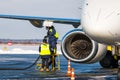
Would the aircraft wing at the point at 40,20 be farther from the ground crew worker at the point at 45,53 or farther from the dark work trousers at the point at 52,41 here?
the ground crew worker at the point at 45,53

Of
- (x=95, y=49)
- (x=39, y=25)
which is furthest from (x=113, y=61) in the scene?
(x=95, y=49)

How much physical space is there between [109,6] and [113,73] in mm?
6686

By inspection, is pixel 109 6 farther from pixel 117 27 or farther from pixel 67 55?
pixel 67 55

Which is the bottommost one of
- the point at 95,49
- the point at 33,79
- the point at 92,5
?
the point at 33,79

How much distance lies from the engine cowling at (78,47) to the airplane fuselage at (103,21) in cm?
371

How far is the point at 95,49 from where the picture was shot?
14.7 metres

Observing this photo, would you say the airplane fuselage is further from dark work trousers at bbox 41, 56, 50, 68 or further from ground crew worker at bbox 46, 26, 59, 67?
dark work trousers at bbox 41, 56, 50, 68

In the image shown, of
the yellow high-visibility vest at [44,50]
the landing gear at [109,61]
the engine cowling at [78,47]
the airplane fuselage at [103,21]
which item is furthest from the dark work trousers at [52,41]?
the airplane fuselage at [103,21]

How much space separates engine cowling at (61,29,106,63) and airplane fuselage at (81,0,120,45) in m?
3.71

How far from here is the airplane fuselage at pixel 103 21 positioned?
1099cm

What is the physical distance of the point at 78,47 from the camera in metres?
15.6

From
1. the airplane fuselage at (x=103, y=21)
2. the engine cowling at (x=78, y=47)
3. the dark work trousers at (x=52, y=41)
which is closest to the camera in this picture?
the airplane fuselage at (x=103, y=21)

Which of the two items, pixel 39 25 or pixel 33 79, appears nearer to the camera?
pixel 33 79

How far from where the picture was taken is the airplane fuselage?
11.0 metres
